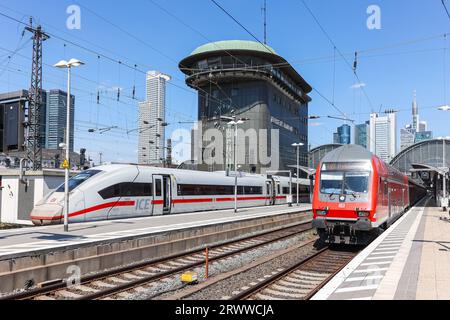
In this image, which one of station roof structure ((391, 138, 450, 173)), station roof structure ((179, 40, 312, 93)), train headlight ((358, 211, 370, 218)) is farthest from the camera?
station roof structure ((391, 138, 450, 173))

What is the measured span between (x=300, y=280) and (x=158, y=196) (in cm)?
1473

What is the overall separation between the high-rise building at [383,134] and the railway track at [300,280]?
38617 mm

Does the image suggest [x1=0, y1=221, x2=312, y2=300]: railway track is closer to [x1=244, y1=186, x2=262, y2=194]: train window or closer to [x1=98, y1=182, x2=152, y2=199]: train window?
[x1=98, y1=182, x2=152, y2=199]: train window

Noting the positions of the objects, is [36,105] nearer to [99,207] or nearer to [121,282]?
[99,207]

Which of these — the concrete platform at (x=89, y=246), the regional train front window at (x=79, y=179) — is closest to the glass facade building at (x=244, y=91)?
the regional train front window at (x=79, y=179)

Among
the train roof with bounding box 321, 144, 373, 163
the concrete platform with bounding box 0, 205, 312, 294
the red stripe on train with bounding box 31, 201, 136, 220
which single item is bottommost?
the concrete platform with bounding box 0, 205, 312, 294

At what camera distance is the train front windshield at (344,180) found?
1438 cm

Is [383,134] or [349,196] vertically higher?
[383,134]

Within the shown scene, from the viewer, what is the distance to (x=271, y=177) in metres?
41.9

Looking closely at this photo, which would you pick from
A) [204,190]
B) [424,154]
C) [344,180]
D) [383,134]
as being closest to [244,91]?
[383,134]

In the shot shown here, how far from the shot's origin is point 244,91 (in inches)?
2921

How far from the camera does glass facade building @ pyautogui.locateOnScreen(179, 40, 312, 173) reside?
234 feet

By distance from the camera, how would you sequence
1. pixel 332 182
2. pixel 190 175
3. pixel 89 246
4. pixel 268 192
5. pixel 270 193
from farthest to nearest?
pixel 270 193
pixel 268 192
pixel 190 175
pixel 332 182
pixel 89 246

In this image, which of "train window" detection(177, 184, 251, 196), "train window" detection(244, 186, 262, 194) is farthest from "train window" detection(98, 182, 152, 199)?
"train window" detection(244, 186, 262, 194)
